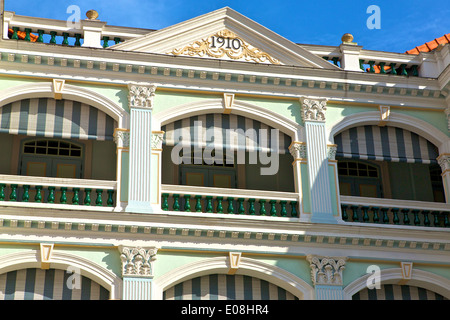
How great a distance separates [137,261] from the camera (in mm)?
16188

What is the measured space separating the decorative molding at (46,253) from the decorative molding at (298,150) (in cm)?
550

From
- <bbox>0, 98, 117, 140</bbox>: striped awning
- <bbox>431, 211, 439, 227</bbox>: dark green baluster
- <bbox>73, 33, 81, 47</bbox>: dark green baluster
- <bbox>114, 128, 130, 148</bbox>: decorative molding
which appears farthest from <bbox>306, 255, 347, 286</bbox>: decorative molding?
<bbox>73, 33, 81, 47</bbox>: dark green baluster

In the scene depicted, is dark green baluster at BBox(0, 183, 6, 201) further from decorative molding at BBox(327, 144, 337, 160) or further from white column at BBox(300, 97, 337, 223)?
decorative molding at BBox(327, 144, 337, 160)

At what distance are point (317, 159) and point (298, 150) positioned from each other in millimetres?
447

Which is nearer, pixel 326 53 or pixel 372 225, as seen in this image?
pixel 372 225

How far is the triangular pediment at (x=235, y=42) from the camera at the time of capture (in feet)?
61.0

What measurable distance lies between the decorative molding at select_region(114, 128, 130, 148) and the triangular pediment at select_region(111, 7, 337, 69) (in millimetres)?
2413

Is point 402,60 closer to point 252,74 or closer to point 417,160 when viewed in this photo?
point 417,160

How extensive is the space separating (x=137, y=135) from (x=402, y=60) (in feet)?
21.7

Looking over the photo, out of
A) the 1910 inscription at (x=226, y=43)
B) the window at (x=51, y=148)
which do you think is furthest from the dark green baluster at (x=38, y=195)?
the 1910 inscription at (x=226, y=43)

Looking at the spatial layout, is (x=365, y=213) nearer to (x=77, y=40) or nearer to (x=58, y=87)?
(x=58, y=87)

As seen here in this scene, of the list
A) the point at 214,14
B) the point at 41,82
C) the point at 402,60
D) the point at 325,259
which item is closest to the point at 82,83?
the point at 41,82

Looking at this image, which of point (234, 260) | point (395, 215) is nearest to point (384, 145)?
point (395, 215)
